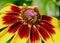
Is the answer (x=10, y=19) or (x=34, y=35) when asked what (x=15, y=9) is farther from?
(x=34, y=35)

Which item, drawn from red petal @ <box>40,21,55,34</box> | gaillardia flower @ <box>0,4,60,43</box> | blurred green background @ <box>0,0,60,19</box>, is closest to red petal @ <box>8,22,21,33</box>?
gaillardia flower @ <box>0,4,60,43</box>

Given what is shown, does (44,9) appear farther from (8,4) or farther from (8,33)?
(8,33)

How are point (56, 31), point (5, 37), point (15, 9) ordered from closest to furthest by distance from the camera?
point (5, 37), point (56, 31), point (15, 9)

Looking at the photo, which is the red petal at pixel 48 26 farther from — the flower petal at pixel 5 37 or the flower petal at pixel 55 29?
the flower petal at pixel 5 37

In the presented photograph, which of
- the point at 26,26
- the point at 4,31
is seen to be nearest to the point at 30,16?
the point at 26,26

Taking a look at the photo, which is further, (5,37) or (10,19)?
(10,19)

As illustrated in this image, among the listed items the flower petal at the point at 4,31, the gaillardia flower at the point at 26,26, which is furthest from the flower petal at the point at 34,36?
the flower petal at the point at 4,31
